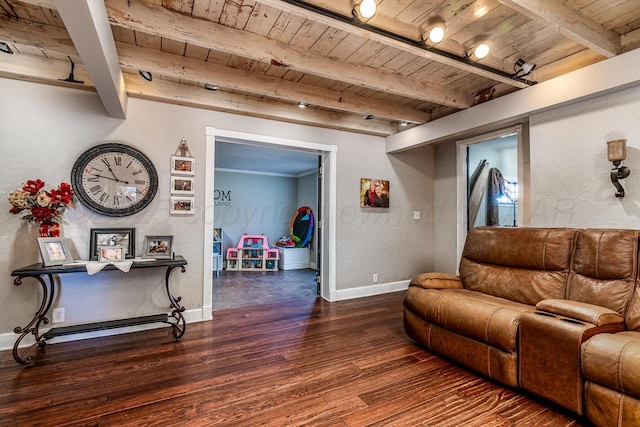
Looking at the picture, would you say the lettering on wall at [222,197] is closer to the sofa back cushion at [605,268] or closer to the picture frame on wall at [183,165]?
the picture frame on wall at [183,165]

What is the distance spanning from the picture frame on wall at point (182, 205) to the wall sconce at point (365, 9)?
2.50 metres

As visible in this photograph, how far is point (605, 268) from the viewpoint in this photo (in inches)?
84.5

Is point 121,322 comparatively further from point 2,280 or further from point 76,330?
point 2,280

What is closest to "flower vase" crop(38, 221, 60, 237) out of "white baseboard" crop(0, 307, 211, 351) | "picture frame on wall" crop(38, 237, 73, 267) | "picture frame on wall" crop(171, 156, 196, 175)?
"picture frame on wall" crop(38, 237, 73, 267)

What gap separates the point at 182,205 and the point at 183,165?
0.45m

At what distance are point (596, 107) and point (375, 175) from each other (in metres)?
2.57

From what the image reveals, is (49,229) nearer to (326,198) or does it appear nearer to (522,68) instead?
(326,198)

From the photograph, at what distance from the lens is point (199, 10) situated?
2.14 meters

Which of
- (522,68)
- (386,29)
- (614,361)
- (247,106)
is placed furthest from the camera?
(247,106)

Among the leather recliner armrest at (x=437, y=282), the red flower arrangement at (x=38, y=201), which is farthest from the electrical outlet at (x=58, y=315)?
the leather recliner armrest at (x=437, y=282)

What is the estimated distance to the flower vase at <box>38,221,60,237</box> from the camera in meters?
2.68

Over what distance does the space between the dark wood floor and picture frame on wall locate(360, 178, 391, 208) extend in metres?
2.00

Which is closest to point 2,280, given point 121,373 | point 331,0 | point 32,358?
point 32,358

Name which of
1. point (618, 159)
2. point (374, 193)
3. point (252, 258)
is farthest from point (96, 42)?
point (252, 258)
